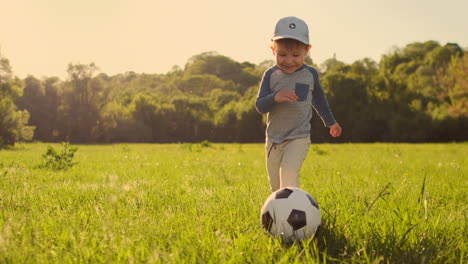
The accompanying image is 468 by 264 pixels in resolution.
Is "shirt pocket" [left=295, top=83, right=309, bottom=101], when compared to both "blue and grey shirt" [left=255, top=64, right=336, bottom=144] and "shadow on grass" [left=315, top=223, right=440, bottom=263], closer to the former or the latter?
"blue and grey shirt" [left=255, top=64, right=336, bottom=144]

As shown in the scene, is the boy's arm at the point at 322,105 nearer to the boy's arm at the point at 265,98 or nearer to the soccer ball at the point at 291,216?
the boy's arm at the point at 265,98

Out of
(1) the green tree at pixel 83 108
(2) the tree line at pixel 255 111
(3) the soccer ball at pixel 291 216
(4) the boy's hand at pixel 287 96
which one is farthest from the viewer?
(1) the green tree at pixel 83 108

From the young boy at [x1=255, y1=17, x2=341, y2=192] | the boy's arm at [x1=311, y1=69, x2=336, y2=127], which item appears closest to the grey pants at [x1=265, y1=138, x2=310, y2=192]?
the young boy at [x1=255, y1=17, x2=341, y2=192]

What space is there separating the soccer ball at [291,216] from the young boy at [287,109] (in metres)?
1.09

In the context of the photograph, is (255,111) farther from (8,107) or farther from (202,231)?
(202,231)

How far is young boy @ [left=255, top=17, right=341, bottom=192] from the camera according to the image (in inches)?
169

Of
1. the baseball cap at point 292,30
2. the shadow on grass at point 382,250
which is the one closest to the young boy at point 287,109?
the baseball cap at point 292,30

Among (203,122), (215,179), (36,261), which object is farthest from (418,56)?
(36,261)

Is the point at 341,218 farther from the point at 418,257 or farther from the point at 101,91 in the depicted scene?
the point at 101,91

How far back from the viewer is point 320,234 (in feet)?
10.6

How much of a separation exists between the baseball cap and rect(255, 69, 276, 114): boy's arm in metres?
0.65

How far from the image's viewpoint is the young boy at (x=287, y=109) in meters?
4.30

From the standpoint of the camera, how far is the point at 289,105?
4.57 meters

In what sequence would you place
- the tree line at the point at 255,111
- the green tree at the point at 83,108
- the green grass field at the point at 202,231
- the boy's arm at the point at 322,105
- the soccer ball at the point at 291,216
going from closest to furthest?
the green grass field at the point at 202,231 < the soccer ball at the point at 291,216 < the boy's arm at the point at 322,105 < the tree line at the point at 255,111 < the green tree at the point at 83,108
